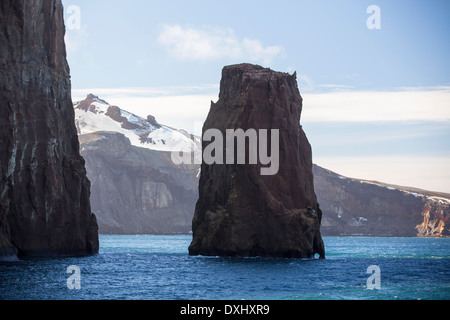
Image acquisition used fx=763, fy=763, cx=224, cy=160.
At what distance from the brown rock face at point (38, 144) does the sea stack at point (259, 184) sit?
54.1 ft

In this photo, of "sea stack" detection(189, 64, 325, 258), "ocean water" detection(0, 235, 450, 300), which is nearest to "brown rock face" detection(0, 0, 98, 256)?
"ocean water" detection(0, 235, 450, 300)

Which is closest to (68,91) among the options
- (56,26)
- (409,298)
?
(56,26)

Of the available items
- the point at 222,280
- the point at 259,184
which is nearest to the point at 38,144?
the point at 259,184

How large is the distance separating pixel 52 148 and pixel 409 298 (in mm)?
49498

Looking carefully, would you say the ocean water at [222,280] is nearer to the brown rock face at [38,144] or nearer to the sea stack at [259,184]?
the brown rock face at [38,144]

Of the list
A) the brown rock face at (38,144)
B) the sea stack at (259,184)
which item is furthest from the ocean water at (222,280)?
the sea stack at (259,184)

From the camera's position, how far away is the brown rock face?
259 ft

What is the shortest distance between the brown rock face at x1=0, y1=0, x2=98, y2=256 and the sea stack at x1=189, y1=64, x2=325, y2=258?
1650 centimetres

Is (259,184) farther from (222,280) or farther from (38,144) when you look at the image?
(222,280)

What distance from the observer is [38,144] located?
84.8 metres

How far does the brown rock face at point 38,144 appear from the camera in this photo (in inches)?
3108

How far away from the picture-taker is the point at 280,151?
9731 cm

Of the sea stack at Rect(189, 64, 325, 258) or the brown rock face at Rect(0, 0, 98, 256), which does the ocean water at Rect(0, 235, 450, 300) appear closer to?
the brown rock face at Rect(0, 0, 98, 256)
